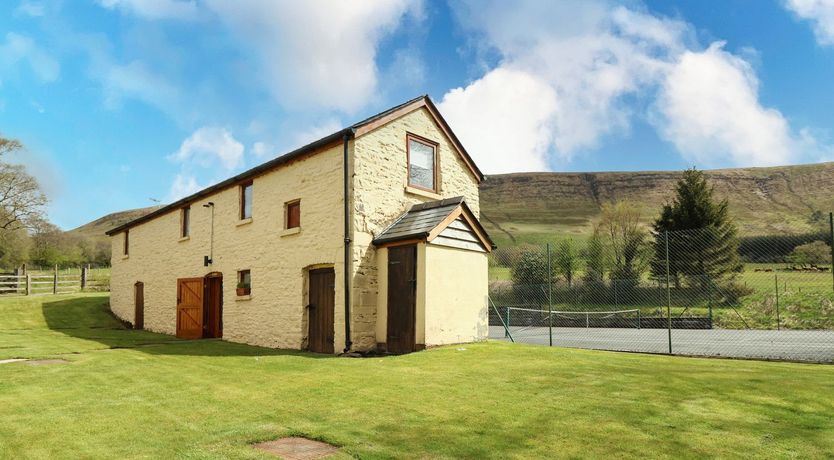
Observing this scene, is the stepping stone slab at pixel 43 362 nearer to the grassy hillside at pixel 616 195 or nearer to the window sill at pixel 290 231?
the window sill at pixel 290 231

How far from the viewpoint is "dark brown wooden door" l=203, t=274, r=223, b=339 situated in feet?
62.5

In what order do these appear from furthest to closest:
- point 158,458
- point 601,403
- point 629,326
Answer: point 629,326 < point 601,403 < point 158,458

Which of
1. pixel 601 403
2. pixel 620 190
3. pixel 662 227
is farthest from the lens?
pixel 620 190

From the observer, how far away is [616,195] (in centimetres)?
11388

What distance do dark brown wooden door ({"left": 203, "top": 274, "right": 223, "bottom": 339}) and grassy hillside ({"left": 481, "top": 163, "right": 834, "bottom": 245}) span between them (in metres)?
61.6

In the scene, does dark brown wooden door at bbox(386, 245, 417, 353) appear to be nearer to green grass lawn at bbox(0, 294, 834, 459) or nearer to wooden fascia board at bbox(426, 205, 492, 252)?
wooden fascia board at bbox(426, 205, 492, 252)

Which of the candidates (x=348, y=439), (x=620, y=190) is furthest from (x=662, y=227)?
(x=620, y=190)

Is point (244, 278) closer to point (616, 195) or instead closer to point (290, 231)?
point (290, 231)

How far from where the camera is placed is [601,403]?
6.20 m

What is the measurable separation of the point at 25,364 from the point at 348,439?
29.5ft

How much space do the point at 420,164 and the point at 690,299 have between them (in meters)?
18.4

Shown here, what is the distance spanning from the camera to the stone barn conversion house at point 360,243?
40.7 ft

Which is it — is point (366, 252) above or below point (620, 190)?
below

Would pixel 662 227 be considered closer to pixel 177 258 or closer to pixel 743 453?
pixel 177 258
